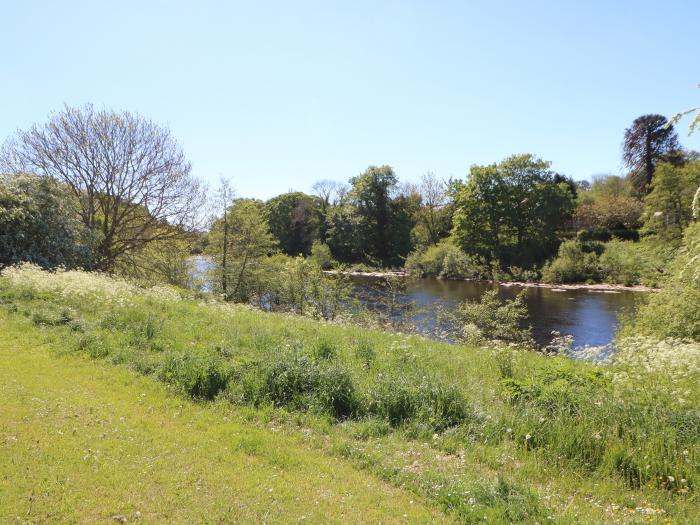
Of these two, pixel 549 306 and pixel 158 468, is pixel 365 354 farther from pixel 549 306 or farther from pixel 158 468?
pixel 549 306

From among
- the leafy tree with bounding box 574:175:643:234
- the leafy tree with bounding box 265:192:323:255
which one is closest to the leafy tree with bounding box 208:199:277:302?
the leafy tree with bounding box 265:192:323:255

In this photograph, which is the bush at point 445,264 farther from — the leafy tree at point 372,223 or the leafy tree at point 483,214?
the leafy tree at point 372,223

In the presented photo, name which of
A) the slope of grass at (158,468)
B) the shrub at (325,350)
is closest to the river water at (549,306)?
the shrub at (325,350)

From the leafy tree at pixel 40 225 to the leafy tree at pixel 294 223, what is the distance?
1873 inches

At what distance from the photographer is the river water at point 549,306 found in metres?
21.7

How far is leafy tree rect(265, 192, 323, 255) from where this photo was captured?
68438 millimetres

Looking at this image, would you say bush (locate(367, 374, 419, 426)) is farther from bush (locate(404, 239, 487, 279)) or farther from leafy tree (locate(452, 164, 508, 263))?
leafy tree (locate(452, 164, 508, 263))

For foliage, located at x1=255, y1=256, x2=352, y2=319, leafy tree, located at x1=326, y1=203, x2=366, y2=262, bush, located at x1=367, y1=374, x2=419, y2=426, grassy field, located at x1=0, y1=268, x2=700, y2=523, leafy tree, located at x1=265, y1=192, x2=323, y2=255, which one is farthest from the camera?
leafy tree, located at x1=265, y1=192, x2=323, y2=255

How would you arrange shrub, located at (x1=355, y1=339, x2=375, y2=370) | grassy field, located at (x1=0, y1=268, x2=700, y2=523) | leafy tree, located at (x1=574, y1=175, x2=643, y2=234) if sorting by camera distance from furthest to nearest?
leafy tree, located at (x1=574, y1=175, x2=643, y2=234) → shrub, located at (x1=355, y1=339, x2=375, y2=370) → grassy field, located at (x1=0, y1=268, x2=700, y2=523)

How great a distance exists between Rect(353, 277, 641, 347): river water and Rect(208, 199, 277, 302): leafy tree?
771 centimetres

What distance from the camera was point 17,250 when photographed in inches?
672

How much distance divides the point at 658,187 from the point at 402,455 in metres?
43.5

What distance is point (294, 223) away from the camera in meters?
69.9

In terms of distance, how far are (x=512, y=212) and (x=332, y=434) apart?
51.1 metres
